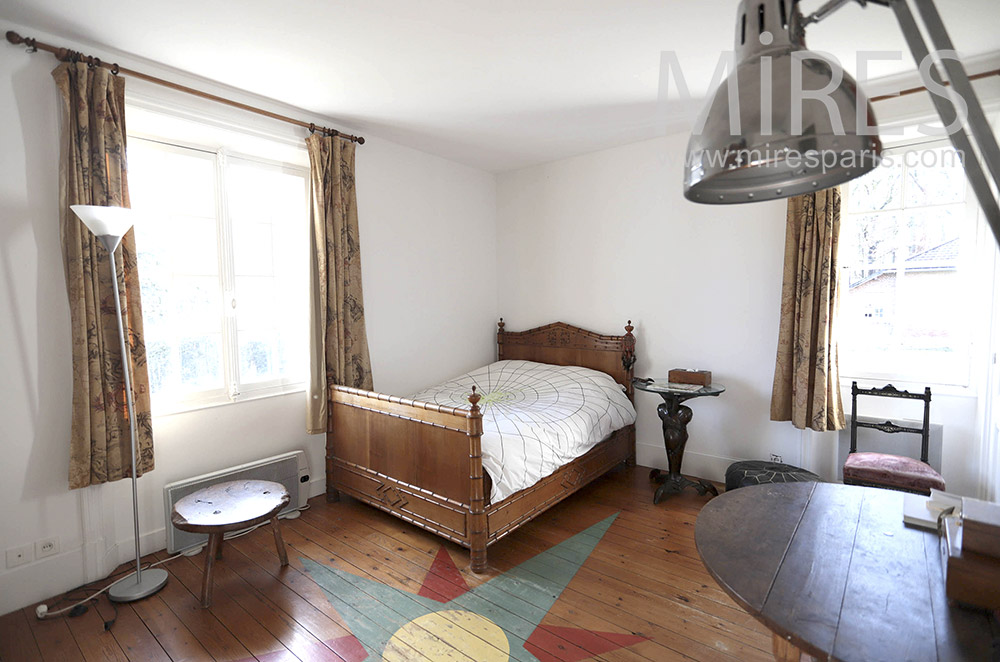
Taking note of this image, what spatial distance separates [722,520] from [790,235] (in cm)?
236

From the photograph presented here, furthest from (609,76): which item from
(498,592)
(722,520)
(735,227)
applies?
(498,592)

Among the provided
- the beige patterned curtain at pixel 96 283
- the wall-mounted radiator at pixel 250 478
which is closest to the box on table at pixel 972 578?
the wall-mounted radiator at pixel 250 478

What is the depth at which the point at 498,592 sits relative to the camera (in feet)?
7.29

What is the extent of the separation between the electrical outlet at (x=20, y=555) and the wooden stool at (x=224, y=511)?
0.56 meters

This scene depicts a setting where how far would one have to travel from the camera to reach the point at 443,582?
230cm

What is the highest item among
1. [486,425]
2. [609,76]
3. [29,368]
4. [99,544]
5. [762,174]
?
[609,76]

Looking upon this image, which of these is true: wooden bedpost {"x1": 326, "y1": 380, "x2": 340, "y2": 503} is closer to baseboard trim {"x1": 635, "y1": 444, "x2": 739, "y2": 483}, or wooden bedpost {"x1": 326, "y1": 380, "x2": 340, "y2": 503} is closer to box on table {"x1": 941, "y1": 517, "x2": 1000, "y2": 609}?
baseboard trim {"x1": 635, "y1": 444, "x2": 739, "y2": 483}

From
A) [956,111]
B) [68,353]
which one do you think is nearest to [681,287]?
[956,111]

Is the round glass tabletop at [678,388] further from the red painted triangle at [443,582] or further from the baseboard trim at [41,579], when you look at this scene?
the baseboard trim at [41,579]

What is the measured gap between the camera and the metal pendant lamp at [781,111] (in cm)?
85

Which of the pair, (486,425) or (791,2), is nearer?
(791,2)

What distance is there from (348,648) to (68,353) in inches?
73.0

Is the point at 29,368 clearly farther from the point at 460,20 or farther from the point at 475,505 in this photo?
the point at 460,20

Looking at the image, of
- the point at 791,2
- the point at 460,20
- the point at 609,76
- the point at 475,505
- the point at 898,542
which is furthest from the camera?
the point at 609,76
